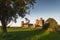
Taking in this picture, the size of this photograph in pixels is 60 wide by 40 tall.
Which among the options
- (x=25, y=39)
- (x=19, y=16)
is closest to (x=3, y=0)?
(x=19, y=16)

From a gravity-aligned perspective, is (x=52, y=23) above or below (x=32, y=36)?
above

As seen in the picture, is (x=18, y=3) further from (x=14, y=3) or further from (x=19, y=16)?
(x=19, y=16)

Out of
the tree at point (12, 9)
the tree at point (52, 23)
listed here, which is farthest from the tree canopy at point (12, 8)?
the tree at point (52, 23)

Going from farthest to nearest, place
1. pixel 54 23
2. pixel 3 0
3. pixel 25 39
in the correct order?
pixel 54 23
pixel 3 0
pixel 25 39

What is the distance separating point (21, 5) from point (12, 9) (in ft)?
6.96

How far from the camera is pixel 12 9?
4059cm

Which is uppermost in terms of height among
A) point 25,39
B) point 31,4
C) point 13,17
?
point 31,4

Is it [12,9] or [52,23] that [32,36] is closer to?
[12,9]

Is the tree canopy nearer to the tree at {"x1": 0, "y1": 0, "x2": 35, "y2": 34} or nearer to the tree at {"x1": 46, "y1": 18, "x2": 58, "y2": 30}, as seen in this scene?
the tree at {"x1": 0, "y1": 0, "x2": 35, "y2": 34}

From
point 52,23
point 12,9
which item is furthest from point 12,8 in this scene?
point 52,23

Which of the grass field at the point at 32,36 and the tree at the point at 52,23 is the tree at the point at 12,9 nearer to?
the grass field at the point at 32,36

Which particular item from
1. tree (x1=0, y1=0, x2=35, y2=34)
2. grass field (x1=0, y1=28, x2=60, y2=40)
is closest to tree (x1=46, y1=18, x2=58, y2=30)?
grass field (x1=0, y1=28, x2=60, y2=40)

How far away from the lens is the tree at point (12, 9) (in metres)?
40.3

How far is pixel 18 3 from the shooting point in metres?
40.9
